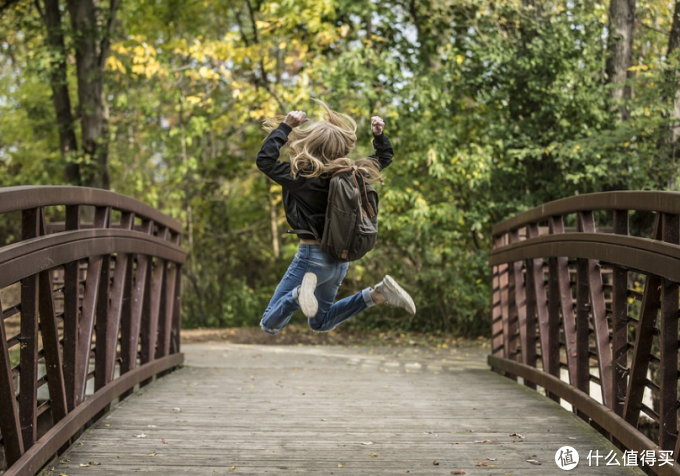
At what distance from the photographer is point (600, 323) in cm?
516

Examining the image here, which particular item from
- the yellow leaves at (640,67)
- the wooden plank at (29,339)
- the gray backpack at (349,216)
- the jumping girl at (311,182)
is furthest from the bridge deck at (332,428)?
the yellow leaves at (640,67)

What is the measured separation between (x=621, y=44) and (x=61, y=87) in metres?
9.58

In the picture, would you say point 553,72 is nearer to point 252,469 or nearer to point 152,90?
point 152,90

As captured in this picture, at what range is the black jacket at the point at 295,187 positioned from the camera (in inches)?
192

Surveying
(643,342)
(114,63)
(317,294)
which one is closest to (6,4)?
(114,63)

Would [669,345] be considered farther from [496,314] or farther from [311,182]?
[496,314]

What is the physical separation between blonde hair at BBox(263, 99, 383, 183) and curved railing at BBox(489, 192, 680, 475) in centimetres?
147

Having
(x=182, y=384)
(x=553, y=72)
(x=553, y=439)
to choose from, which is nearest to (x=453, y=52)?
(x=553, y=72)

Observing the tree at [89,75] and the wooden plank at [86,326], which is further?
the tree at [89,75]

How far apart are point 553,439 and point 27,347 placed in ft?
10.3

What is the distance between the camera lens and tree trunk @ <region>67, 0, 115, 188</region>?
13.3 metres

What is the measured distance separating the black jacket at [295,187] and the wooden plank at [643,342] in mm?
1939

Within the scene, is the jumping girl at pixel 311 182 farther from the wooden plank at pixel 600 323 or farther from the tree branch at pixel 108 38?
the tree branch at pixel 108 38


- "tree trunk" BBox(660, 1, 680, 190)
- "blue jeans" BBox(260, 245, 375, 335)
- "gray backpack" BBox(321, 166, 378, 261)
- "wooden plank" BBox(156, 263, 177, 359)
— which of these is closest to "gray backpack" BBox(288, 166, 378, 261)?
"gray backpack" BBox(321, 166, 378, 261)
